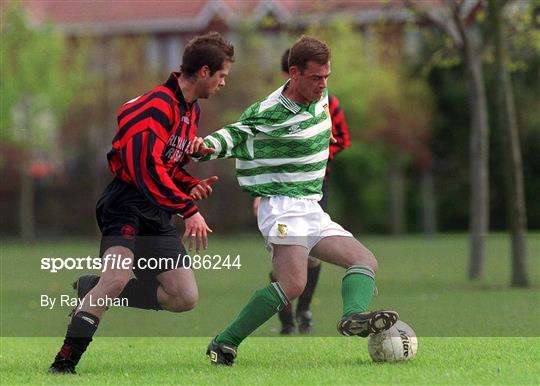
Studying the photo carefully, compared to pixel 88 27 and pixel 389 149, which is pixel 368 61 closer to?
pixel 389 149

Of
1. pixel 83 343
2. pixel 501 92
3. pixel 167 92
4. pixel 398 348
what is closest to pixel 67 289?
pixel 83 343

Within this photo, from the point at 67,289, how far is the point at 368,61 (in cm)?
3365

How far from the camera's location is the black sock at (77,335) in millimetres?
7402

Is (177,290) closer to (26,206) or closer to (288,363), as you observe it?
(288,363)

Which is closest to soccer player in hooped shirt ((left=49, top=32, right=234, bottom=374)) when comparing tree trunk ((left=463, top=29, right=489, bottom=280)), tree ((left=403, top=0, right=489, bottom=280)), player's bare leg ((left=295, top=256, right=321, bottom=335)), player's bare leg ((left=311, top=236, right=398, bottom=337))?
player's bare leg ((left=311, top=236, right=398, bottom=337))

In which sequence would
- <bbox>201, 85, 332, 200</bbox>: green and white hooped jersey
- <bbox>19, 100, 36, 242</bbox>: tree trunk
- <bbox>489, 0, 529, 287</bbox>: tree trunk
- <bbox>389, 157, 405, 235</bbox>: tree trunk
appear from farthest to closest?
<bbox>389, 157, 405, 235</bbox>: tree trunk, <bbox>19, 100, 36, 242</bbox>: tree trunk, <bbox>489, 0, 529, 287</bbox>: tree trunk, <bbox>201, 85, 332, 200</bbox>: green and white hooped jersey

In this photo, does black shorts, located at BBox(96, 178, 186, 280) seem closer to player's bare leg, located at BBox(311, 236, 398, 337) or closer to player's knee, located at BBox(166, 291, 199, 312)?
player's knee, located at BBox(166, 291, 199, 312)

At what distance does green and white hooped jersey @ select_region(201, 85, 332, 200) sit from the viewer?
782cm

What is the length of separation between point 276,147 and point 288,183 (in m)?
0.24

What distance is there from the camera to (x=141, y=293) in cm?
799

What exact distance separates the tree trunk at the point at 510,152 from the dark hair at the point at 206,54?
860 centimetres

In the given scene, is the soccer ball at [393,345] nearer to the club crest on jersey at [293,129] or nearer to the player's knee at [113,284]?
the club crest on jersey at [293,129]

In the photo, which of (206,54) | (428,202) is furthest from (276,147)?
(428,202)

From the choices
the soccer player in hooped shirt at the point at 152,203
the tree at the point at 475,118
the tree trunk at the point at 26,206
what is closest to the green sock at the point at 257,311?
the soccer player in hooped shirt at the point at 152,203
